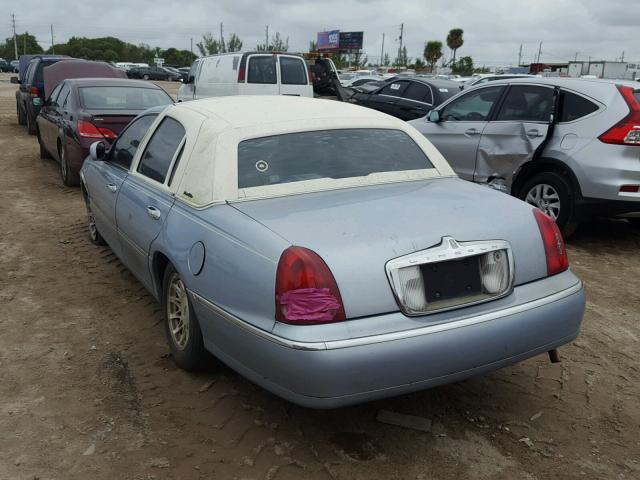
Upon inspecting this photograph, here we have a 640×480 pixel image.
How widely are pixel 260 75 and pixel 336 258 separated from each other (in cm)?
1217

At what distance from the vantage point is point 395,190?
3.53 meters

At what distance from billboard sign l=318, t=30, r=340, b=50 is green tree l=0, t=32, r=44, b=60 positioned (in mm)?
53871

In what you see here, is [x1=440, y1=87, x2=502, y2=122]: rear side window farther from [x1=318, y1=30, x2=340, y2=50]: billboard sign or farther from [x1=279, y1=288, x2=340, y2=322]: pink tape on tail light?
[x1=318, y1=30, x2=340, y2=50]: billboard sign

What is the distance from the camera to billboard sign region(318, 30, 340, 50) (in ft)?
297

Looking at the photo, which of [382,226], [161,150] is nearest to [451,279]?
[382,226]

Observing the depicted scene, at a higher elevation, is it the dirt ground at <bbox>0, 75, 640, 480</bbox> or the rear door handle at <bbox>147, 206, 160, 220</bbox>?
the rear door handle at <bbox>147, 206, 160, 220</bbox>

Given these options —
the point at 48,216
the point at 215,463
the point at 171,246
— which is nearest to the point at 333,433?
the point at 215,463

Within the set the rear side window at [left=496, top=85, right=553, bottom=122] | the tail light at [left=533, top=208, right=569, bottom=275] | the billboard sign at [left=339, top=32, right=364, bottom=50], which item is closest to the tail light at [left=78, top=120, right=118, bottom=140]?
the rear side window at [left=496, top=85, right=553, bottom=122]

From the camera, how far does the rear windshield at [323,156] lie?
352 centimetres

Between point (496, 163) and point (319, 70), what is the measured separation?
1137 cm

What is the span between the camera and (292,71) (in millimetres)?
14469

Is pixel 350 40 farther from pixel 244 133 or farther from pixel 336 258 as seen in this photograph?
pixel 336 258

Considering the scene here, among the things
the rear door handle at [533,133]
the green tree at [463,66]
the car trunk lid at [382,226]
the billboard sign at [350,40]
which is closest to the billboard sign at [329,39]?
the billboard sign at [350,40]

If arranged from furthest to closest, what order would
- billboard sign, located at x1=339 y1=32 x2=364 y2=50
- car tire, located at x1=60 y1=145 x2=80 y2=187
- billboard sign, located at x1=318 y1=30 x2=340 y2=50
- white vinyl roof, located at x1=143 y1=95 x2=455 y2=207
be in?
billboard sign, located at x1=318 y1=30 x2=340 y2=50 < billboard sign, located at x1=339 y1=32 x2=364 y2=50 < car tire, located at x1=60 y1=145 x2=80 y2=187 < white vinyl roof, located at x1=143 y1=95 x2=455 y2=207
